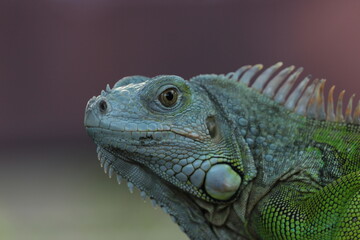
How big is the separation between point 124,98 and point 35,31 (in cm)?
578

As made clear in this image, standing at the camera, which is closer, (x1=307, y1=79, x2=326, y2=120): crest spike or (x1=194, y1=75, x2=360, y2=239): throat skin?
(x1=194, y1=75, x2=360, y2=239): throat skin

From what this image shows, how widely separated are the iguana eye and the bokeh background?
3.41 meters

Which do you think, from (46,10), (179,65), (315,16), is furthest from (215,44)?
(46,10)

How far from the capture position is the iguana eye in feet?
6.04

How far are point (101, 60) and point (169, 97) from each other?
5.16 m

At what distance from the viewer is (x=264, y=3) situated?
6.16m

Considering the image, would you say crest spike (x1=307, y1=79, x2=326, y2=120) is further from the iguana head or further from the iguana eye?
the iguana eye

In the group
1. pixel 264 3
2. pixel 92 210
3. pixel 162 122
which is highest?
pixel 264 3

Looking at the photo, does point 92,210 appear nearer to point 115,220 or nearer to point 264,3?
point 115,220

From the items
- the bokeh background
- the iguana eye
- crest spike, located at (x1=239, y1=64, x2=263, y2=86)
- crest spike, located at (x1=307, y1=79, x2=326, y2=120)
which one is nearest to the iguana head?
the iguana eye

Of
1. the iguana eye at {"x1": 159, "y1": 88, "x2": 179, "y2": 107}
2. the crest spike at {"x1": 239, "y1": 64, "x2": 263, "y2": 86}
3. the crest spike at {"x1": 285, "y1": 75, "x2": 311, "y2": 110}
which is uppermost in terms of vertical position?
the iguana eye at {"x1": 159, "y1": 88, "x2": 179, "y2": 107}

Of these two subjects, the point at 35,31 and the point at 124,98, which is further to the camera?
the point at 35,31

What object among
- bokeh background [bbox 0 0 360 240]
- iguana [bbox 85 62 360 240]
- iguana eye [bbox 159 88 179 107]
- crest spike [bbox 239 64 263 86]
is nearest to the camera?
iguana [bbox 85 62 360 240]

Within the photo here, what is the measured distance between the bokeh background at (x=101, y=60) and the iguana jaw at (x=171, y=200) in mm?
3272
